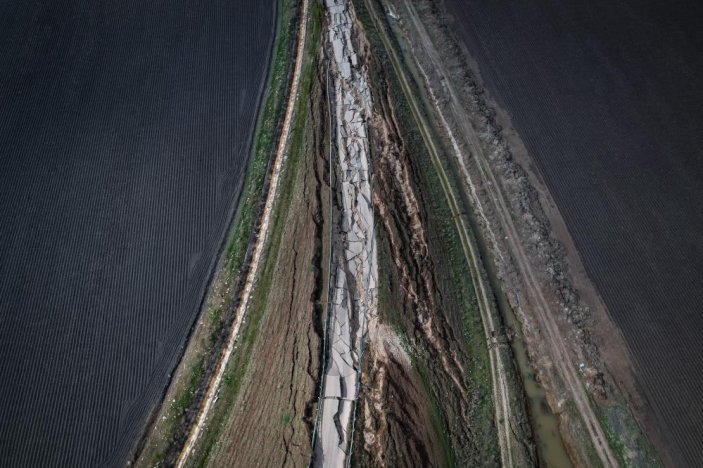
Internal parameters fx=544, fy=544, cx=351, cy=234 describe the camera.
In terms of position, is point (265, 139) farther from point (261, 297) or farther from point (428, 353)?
point (428, 353)

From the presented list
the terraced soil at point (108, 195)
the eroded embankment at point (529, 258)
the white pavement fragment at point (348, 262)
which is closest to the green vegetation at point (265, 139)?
the terraced soil at point (108, 195)

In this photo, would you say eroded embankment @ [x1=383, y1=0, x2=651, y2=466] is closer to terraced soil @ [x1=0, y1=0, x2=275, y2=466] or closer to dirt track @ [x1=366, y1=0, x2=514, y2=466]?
dirt track @ [x1=366, y1=0, x2=514, y2=466]

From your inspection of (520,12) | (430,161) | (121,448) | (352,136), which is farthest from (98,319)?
(520,12)

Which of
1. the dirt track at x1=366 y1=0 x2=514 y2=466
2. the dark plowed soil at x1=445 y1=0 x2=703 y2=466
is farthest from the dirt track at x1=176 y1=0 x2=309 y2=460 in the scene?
the dark plowed soil at x1=445 y1=0 x2=703 y2=466

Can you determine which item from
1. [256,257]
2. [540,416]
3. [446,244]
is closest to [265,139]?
[256,257]

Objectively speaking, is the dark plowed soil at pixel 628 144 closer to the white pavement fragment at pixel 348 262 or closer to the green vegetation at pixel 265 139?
the white pavement fragment at pixel 348 262

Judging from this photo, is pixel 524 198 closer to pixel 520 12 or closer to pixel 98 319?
pixel 520 12
